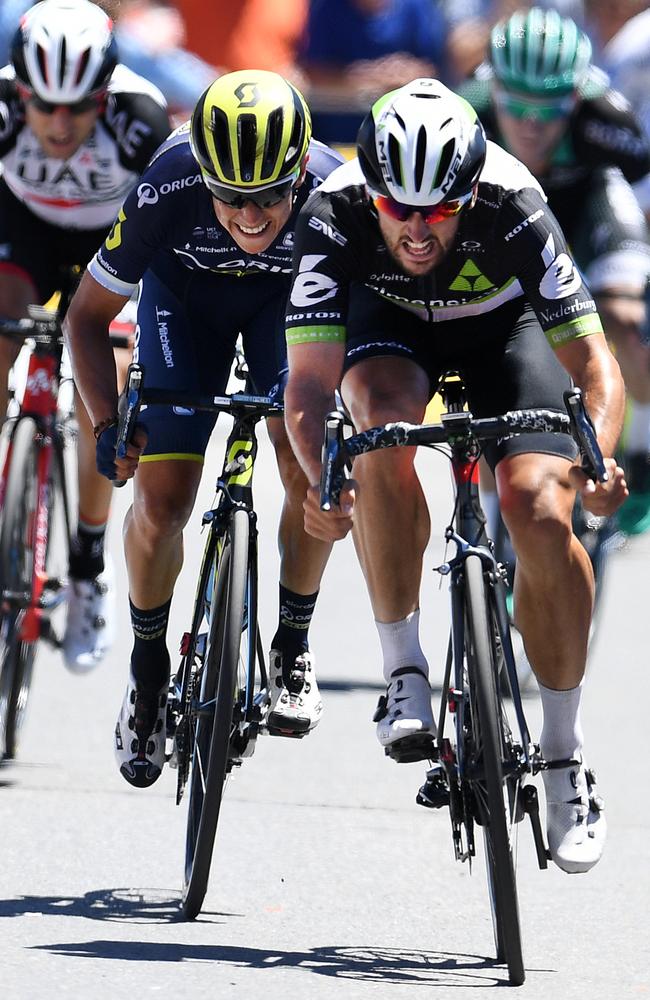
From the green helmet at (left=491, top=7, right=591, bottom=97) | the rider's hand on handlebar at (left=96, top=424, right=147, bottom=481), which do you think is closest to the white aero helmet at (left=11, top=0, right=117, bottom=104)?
the green helmet at (left=491, top=7, right=591, bottom=97)

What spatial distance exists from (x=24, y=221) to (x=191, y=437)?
2196 millimetres

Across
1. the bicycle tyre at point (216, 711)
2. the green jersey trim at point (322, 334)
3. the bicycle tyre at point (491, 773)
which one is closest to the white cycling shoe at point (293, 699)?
the bicycle tyre at point (216, 711)

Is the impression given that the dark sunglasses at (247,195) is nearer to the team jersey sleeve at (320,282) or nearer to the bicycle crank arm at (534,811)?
the team jersey sleeve at (320,282)

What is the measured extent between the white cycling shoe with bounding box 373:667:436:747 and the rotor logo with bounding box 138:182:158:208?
151cm

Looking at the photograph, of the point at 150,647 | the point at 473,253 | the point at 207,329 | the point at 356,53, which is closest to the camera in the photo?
the point at 473,253

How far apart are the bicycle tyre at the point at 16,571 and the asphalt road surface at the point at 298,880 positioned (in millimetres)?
207

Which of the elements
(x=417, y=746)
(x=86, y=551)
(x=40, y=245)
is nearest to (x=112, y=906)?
(x=417, y=746)

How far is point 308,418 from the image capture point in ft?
17.4

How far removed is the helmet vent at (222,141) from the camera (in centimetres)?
559

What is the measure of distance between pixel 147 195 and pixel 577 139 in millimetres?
3602

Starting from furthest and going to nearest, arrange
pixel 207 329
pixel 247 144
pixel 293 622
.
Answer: pixel 207 329 < pixel 293 622 < pixel 247 144

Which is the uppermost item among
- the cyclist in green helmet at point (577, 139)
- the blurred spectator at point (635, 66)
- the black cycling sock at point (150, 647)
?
the blurred spectator at point (635, 66)

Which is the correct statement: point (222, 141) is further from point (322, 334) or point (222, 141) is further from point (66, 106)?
point (66, 106)

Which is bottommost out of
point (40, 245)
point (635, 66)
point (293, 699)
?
point (293, 699)
